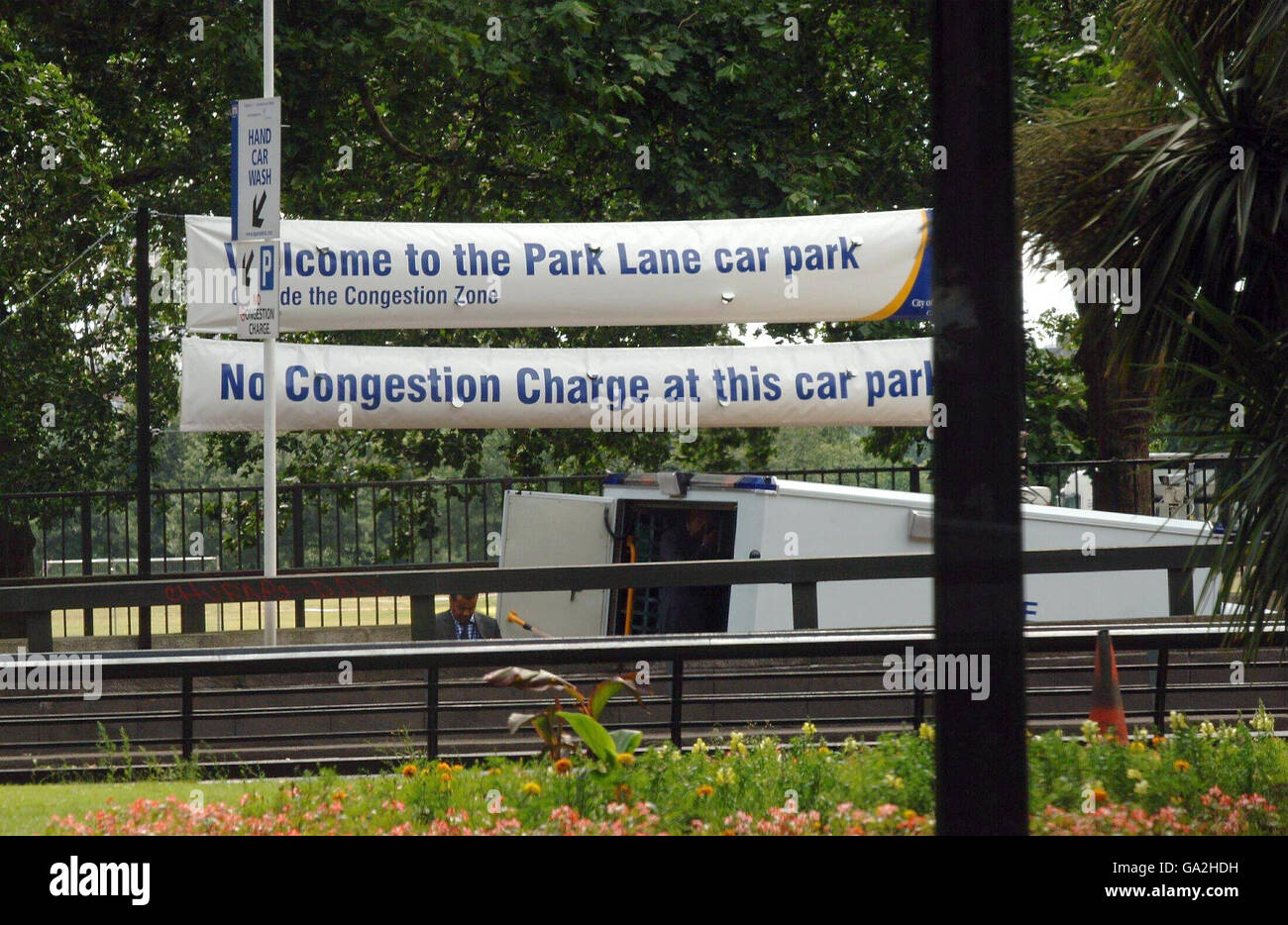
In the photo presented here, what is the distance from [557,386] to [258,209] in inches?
109

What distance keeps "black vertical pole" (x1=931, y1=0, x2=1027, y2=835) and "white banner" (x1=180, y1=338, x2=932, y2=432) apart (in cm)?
739

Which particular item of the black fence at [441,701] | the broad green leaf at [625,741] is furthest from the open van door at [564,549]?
the broad green leaf at [625,741]

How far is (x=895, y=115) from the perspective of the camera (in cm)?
1966

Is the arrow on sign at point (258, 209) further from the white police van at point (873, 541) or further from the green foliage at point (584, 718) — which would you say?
the white police van at point (873, 541)

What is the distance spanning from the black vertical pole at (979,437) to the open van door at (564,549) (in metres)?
9.85

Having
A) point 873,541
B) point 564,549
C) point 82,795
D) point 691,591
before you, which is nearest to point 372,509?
point 564,549

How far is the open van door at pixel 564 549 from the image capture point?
13555 millimetres

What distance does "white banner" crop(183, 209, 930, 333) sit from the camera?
34.8ft

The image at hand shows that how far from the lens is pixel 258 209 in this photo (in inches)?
371

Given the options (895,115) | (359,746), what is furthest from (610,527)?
(895,115)

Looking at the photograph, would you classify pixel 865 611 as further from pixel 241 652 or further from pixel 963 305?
pixel 963 305

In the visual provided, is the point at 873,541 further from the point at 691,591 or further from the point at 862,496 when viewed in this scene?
the point at 691,591

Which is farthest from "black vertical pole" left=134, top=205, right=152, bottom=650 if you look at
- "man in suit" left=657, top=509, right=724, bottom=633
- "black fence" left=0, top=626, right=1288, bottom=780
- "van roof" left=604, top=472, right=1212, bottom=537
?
"man in suit" left=657, top=509, right=724, bottom=633
